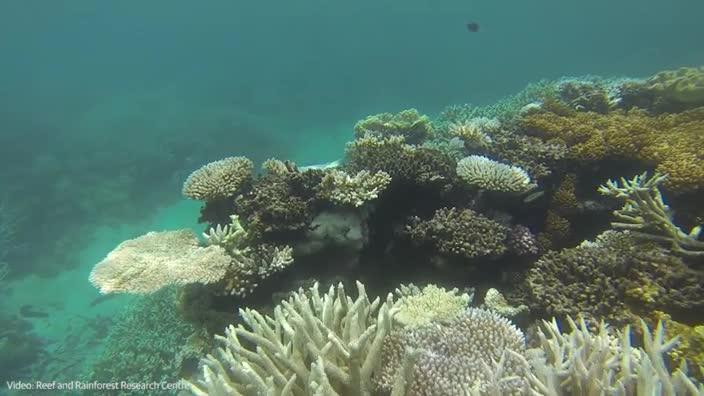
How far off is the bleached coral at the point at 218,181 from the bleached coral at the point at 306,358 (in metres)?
2.82

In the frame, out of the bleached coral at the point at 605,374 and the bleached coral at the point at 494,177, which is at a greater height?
the bleached coral at the point at 494,177

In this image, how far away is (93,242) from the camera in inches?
819

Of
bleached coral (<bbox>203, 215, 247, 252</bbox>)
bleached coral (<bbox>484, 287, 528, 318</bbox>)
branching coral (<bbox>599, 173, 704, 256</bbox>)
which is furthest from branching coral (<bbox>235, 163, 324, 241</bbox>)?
branching coral (<bbox>599, 173, 704, 256</bbox>)

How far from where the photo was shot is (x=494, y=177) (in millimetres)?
5836

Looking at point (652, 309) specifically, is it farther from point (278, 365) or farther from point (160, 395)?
point (160, 395)

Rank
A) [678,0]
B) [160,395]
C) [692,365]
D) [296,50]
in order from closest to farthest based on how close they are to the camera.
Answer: [692,365] < [160,395] < [296,50] < [678,0]

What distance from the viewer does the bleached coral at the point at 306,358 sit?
2.63 m

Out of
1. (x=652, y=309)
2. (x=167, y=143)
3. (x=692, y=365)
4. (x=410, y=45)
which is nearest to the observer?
(x=692, y=365)

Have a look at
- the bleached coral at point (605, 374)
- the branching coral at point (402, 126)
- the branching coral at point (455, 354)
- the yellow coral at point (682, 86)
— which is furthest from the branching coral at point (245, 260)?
the yellow coral at point (682, 86)

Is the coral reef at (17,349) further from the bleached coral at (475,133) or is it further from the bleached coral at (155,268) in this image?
the bleached coral at (475,133)

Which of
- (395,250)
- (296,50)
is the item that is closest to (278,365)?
(395,250)

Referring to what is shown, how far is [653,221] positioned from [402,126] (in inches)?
197

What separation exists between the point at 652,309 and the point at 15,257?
81.5 ft

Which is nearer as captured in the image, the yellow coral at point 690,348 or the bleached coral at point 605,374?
the bleached coral at point 605,374
